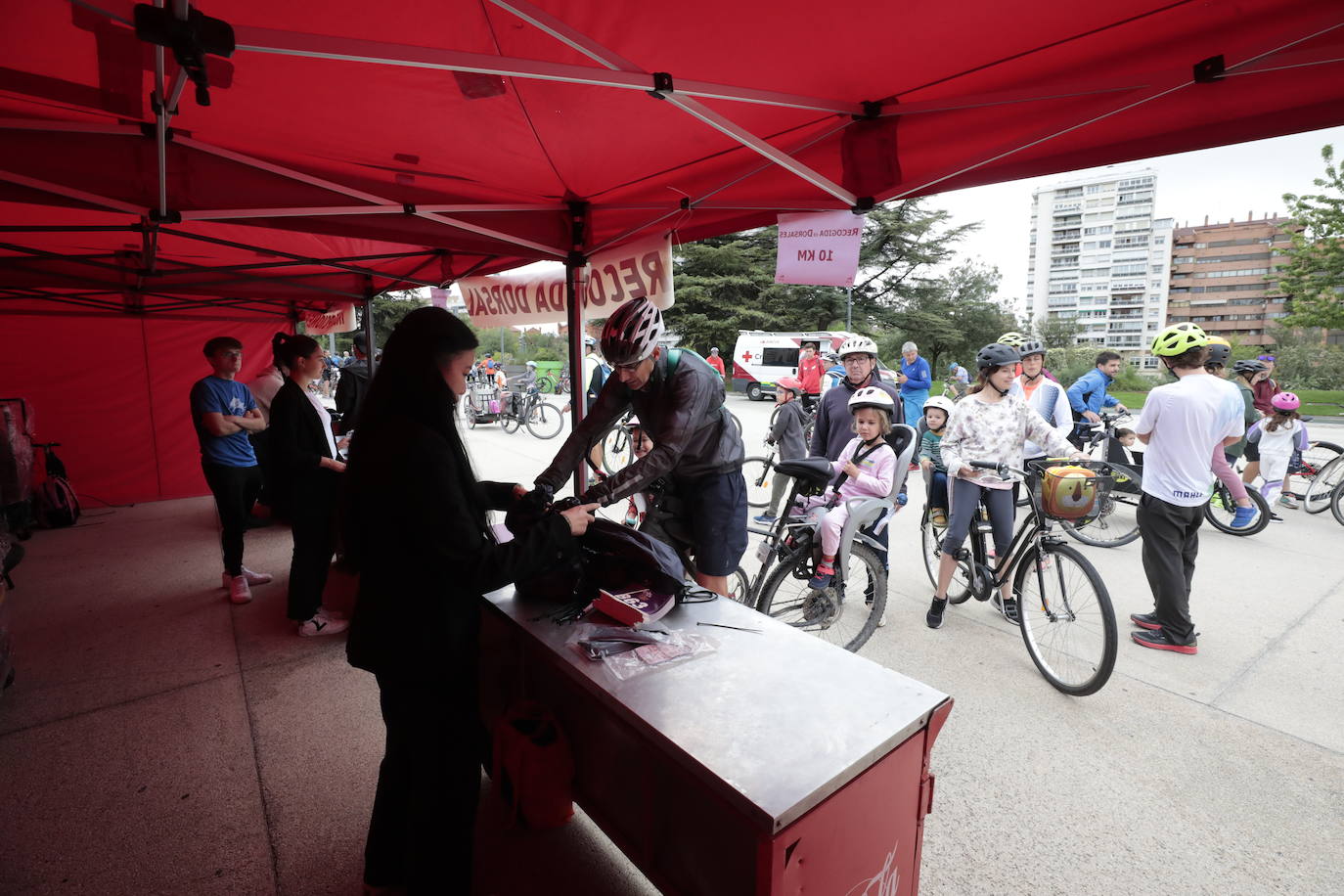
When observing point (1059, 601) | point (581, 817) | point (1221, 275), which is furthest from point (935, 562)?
point (1221, 275)

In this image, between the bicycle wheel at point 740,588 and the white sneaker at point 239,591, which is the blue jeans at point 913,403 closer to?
the bicycle wheel at point 740,588

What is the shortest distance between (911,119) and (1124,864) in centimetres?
293

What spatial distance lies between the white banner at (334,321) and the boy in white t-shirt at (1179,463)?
28.5 feet

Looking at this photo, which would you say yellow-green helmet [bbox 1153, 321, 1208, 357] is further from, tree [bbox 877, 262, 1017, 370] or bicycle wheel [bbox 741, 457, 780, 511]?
tree [bbox 877, 262, 1017, 370]

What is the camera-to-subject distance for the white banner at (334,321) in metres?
8.48

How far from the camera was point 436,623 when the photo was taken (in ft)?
5.78

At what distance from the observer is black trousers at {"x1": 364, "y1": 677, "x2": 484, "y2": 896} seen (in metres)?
1.83

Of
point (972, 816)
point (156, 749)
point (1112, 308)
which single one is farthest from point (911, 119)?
point (1112, 308)

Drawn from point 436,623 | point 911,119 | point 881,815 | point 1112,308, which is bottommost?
point 881,815

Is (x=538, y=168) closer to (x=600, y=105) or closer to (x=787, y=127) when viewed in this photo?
(x=600, y=105)

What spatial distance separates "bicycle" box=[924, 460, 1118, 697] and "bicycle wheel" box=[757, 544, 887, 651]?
2.71ft

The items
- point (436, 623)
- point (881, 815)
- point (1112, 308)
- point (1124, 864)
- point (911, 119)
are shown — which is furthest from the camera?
point (1112, 308)

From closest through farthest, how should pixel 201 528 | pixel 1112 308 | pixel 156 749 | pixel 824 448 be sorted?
pixel 156 749 < pixel 824 448 < pixel 201 528 < pixel 1112 308

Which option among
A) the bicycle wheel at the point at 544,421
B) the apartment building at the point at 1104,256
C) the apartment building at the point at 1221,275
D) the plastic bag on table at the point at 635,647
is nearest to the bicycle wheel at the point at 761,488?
the plastic bag on table at the point at 635,647
